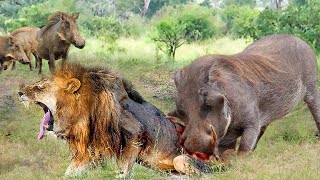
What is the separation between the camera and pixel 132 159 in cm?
497

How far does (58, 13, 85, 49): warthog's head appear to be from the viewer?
13992 mm

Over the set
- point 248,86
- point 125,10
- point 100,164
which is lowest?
point 125,10

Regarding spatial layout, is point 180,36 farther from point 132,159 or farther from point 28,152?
point 132,159

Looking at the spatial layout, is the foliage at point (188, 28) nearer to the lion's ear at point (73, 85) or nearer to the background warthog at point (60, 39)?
the background warthog at point (60, 39)

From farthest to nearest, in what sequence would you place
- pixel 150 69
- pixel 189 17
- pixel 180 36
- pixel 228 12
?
pixel 228 12
pixel 189 17
pixel 180 36
pixel 150 69

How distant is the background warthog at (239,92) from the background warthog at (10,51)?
29.0ft

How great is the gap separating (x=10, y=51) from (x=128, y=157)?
33.0 feet

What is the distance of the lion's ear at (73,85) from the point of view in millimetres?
4879

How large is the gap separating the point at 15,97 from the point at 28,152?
13.9 ft

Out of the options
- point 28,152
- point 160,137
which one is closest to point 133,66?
point 28,152

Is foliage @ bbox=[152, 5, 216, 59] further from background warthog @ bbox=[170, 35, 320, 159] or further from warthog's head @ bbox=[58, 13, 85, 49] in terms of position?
background warthog @ bbox=[170, 35, 320, 159]

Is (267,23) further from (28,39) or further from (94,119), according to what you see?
(94,119)

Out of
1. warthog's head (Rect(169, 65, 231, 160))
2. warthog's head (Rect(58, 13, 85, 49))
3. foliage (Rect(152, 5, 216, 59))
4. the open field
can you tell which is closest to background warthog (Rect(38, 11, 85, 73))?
warthog's head (Rect(58, 13, 85, 49))

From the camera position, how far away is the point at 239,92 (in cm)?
501
